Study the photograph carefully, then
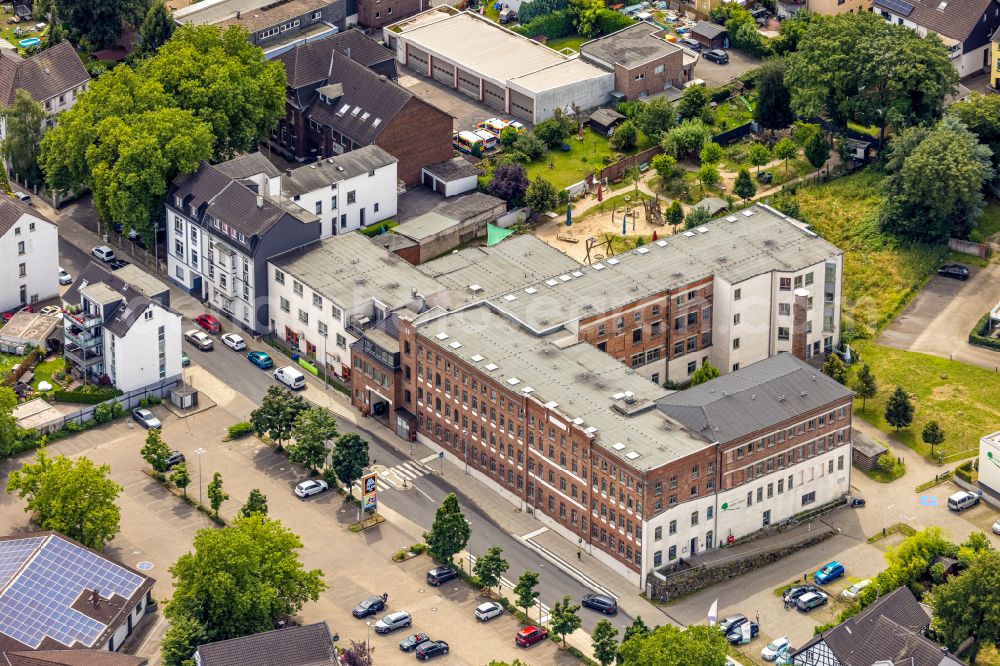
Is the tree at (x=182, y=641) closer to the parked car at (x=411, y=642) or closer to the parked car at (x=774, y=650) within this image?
the parked car at (x=411, y=642)

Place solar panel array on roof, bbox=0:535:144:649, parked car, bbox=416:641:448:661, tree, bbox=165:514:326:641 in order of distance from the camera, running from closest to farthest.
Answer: solar panel array on roof, bbox=0:535:144:649, tree, bbox=165:514:326:641, parked car, bbox=416:641:448:661

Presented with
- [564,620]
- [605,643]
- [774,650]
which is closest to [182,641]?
[564,620]

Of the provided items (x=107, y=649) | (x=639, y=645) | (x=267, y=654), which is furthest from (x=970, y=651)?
(x=107, y=649)

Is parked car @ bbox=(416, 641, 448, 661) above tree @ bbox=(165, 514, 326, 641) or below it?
below

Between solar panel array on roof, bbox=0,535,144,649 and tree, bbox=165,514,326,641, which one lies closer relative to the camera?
solar panel array on roof, bbox=0,535,144,649

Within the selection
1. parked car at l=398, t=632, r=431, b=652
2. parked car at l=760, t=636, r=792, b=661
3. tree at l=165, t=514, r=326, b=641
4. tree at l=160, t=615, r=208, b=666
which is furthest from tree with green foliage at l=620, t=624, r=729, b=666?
tree at l=160, t=615, r=208, b=666


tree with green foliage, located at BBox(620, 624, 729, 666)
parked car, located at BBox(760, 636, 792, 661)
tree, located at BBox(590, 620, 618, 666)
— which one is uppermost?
tree with green foliage, located at BBox(620, 624, 729, 666)

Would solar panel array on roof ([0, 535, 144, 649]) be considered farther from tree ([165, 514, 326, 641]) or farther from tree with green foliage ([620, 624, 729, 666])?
tree with green foliage ([620, 624, 729, 666])
